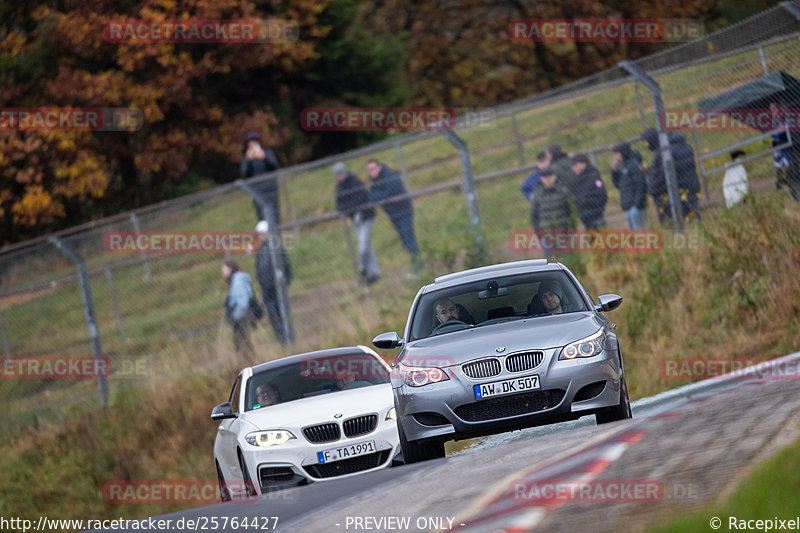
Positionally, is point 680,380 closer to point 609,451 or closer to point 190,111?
point 609,451

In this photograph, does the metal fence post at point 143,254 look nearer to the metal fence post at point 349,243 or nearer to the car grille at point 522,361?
the metal fence post at point 349,243

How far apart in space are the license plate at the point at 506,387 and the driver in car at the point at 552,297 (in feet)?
3.99

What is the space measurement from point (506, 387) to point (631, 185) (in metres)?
8.57

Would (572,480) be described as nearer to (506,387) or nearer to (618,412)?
(506,387)

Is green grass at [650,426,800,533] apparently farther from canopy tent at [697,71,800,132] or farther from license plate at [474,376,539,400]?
canopy tent at [697,71,800,132]

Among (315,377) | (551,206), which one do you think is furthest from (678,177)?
(315,377)

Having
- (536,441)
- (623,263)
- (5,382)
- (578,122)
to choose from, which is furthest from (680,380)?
(5,382)

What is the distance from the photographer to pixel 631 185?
18109 millimetres

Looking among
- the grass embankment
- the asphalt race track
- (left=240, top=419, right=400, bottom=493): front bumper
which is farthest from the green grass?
the grass embankment

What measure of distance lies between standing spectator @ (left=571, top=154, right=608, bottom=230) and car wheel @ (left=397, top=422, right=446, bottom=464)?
792 centimetres

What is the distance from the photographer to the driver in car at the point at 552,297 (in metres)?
11.3

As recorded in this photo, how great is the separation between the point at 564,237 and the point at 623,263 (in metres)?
0.95

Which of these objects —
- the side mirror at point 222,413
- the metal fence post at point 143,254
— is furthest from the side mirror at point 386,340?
the metal fence post at point 143,254

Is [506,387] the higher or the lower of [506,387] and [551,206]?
the lower
